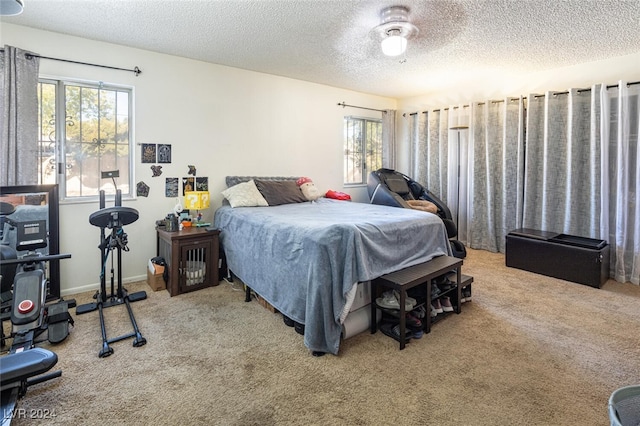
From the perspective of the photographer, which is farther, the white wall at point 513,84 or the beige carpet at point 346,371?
the white wall at point 513,84

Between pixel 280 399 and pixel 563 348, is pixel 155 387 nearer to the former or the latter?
pixel 280 399

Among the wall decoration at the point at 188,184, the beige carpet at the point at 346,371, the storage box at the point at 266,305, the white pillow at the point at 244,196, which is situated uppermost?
the wall decoration at the point at 188,184

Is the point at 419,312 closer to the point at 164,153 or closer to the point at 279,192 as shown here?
the point at 279,192

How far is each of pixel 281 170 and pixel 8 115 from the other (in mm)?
2663

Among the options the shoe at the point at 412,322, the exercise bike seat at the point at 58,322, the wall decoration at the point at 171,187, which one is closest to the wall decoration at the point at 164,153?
the wall decoration at the point at 171,187

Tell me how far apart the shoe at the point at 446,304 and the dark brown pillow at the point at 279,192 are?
200 centimetres

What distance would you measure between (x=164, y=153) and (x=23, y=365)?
8.29 ft

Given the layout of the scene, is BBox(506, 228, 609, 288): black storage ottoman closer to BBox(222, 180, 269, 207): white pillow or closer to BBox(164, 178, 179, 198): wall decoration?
BBox(222, 180, 269, 207): white pillow

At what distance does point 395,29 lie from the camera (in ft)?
8.55

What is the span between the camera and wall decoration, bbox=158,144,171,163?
338 centimetres

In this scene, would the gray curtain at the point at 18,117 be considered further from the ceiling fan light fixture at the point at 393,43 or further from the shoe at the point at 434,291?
the shoe at the point at 434,291

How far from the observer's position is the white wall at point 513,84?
3506 millimetres

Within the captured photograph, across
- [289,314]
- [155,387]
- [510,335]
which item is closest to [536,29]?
[510,335]

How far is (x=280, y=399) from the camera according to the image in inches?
64.1
